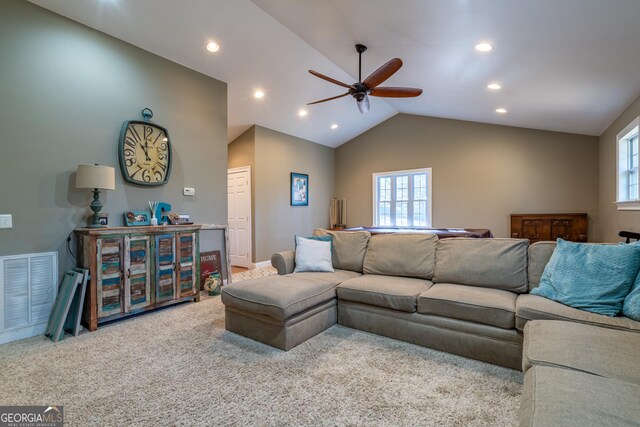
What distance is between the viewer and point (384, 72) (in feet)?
10.8

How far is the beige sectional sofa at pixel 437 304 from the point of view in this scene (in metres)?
1.84

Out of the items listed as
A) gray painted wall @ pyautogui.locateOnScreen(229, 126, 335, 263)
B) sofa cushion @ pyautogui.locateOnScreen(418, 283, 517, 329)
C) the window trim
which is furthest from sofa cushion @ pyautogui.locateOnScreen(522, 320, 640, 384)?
gray painted wall @ pyautogui.locateOnScreen(229, 126, 335, 263)

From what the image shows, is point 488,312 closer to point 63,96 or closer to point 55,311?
point 55,311

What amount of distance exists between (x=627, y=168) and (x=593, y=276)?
10.3 ft

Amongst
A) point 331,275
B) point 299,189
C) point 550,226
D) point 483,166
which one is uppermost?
point 483,166

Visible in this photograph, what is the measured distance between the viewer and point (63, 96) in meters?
3.13

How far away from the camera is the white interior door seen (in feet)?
20.2

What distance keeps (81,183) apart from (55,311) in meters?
1.27

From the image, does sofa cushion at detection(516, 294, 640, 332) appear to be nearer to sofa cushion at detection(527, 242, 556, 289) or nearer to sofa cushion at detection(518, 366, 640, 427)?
sofa cushion at detection(527, 242, 556, 289)

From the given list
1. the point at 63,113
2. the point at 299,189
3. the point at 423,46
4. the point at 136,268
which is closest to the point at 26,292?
the point at 136,268

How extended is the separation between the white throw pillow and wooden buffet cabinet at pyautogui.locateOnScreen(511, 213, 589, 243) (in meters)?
4.47

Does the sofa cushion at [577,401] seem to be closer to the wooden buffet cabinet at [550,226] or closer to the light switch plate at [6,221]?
the light switch plate at [6,221]

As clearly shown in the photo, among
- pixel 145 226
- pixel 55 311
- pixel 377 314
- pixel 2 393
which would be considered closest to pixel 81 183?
pixel 145 226

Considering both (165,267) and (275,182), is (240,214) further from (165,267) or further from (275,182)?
(165,267)
